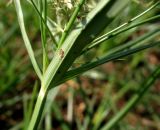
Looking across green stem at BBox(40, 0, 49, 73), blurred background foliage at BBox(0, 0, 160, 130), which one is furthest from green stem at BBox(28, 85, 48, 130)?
blurred background foliage at BBox(0, 0, 160, 130)

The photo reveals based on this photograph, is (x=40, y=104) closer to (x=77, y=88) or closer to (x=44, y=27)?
(x=44, y=27)

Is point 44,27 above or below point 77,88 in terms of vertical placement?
above

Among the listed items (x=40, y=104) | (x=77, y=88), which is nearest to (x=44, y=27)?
(x=40, y=104)

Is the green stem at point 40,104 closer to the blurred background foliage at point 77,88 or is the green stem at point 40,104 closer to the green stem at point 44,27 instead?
the green stem at point 44,27

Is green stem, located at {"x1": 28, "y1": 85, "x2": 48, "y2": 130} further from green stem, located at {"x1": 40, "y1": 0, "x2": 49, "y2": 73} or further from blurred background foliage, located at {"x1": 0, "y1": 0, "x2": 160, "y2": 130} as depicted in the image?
blurred background foliage, located at {"x1": 0, "y1": 0, "x2": 160, "y2": 130}

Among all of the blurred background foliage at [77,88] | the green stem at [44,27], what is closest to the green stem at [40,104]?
the green stem at [44,27]

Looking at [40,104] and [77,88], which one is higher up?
[40,104]

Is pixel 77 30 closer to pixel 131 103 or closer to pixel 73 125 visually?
pixel 131 103

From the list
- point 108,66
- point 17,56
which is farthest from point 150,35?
point 108,66

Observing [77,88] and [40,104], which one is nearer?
[40,104]

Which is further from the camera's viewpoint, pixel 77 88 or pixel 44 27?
pixel 77 88

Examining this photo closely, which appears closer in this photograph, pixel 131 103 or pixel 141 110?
pixel 131 103
